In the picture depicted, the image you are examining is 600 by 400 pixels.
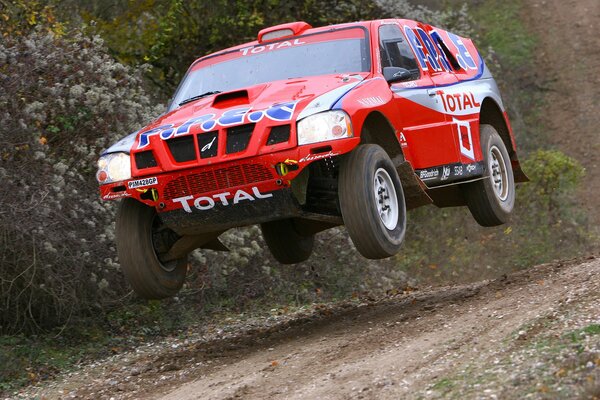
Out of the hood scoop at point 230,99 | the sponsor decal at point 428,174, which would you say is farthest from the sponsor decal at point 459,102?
the hood scoop at point 230,99

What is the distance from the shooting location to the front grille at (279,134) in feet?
23.8

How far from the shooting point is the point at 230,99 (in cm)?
809

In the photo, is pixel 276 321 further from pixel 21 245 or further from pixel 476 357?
pixel 476 357

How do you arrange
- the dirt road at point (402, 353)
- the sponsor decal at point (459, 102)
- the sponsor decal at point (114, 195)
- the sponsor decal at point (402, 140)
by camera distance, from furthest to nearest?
the sponsor decal at point (459, 102), the sponsor decal at point (402, 140), the sponsor decal at point (114, 195), the dirt road at point (402, 353)

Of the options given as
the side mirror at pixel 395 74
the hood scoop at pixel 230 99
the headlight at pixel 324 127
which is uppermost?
the hood scoop at pixel 230 99

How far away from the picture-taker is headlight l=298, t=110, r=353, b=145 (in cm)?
724

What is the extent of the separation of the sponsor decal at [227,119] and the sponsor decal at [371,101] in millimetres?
510

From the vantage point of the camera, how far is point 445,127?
917cm

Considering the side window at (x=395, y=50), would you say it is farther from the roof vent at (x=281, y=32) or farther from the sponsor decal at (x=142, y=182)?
the sponsor decal at (x=142, y=182)

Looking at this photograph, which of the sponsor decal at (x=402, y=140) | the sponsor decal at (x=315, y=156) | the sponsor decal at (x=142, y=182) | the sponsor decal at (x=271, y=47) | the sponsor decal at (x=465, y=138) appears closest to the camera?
the sponsor decal at (x=315, y=156)

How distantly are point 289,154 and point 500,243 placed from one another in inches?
418

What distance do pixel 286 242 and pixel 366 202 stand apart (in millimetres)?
2746

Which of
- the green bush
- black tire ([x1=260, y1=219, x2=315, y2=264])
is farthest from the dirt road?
the green bush

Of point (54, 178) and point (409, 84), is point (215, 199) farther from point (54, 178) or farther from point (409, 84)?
point (54, 178)
